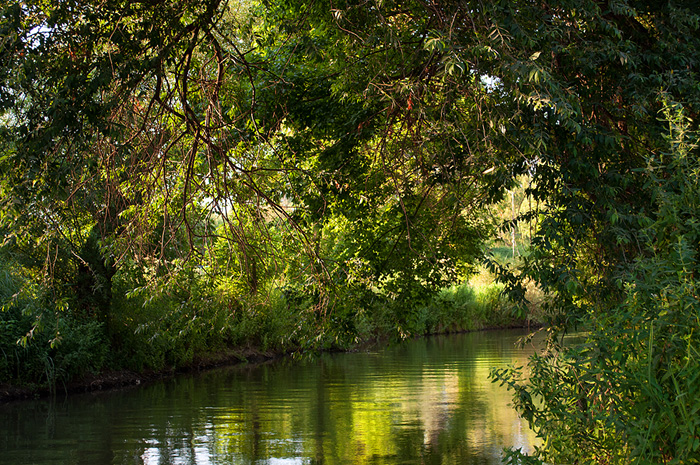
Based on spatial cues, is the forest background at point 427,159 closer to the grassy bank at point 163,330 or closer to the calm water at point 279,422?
the grassy bank at point 163,330

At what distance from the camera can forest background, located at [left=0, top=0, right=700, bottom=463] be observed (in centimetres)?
583

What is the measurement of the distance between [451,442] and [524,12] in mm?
6758

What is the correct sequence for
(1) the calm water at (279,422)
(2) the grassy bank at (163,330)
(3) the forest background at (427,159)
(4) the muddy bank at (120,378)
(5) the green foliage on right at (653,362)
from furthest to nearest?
(4) the muddy bank at (120,378) < (2) the grassy bank at (163,330) < (1) the calm water at (279,422) < (3) the forest background at (427,159) < (5) the green foliage on right at (653,362)

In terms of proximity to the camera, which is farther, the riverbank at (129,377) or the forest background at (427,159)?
the riverbank at (129,377)

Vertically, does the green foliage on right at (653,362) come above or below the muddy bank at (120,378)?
above

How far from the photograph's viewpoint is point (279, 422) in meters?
13.7

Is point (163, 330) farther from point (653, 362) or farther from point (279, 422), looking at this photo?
point (653, 362)

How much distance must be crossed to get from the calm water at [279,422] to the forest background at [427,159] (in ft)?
6.01

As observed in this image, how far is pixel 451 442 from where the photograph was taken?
11.7 metres

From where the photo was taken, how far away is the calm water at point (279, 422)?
10914 millimetres

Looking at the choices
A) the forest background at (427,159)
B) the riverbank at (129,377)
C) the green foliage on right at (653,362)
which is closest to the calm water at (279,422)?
the riverbank at (129,377)

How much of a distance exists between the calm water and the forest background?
1.83 m

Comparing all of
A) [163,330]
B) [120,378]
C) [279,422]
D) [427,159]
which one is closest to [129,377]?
[120,378]

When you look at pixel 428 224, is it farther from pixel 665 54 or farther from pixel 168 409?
pixel 168 409
